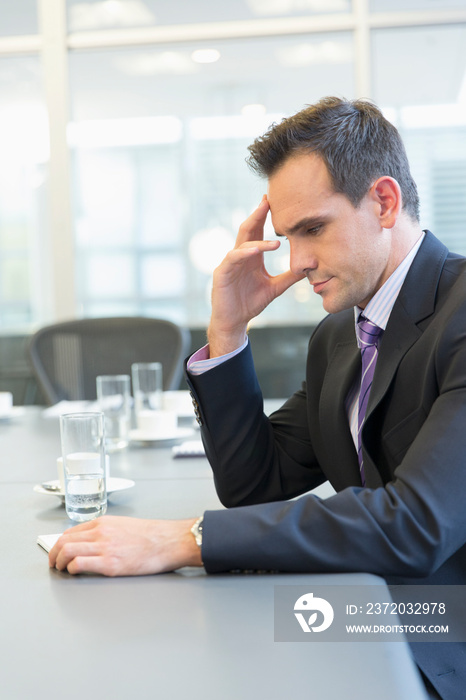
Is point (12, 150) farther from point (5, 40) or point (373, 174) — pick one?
point (373, 174)

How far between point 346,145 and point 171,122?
10.9 ft

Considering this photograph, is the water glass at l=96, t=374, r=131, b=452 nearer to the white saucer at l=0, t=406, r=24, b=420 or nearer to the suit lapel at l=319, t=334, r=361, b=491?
the white saucer at l=0, t=406, r=24, b=420

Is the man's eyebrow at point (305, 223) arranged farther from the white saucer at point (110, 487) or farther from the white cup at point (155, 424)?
the white cup at point (155, 424)

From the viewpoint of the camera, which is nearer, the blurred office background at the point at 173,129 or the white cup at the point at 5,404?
the white cup at the point at 5,404

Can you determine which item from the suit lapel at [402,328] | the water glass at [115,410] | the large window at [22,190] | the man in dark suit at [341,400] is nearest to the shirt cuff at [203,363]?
the man in dark suit at [341,400]

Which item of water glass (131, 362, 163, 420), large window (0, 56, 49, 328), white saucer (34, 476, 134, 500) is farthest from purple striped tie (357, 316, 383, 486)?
large window (0, 56, 49, 328)

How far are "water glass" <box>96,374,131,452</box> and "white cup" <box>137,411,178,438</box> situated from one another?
0.05m

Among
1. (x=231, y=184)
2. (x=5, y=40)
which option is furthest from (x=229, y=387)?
(x=5, y=40)

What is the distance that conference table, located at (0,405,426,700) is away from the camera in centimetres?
72

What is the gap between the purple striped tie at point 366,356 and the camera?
1413 millimetres

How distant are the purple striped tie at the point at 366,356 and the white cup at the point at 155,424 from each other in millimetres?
841

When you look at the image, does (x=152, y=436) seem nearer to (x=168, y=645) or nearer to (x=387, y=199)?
(x=387, y=199)

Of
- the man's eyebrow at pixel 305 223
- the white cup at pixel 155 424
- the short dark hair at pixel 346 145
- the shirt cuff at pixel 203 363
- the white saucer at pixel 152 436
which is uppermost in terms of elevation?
the short dark hair at pixel 346 145

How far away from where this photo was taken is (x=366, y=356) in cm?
145
